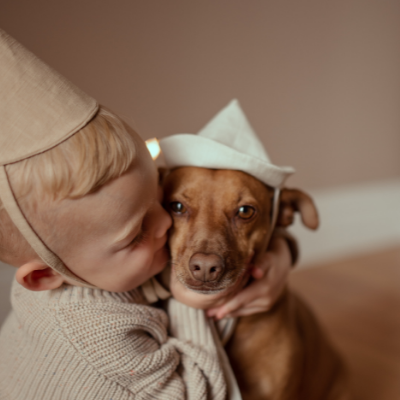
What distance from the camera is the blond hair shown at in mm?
937

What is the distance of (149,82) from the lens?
2.41 meters

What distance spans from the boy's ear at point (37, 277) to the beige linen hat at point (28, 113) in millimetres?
55

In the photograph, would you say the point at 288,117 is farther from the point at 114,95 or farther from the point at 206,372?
the point at 206,372

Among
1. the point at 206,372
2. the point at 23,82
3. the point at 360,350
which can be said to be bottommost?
the point at 360,350

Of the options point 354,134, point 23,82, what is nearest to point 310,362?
point 23,82

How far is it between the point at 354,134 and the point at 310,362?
2.58m

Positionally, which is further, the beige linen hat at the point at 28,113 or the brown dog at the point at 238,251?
the brown dog at the point at 238,251

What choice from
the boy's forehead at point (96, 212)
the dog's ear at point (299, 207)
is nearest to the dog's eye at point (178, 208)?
the boy's forehead at point (96, 212)

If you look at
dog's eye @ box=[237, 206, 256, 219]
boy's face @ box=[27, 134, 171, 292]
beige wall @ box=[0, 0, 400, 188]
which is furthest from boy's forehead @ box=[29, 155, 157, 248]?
beige wall @ box=[0, 0, 400, 188]

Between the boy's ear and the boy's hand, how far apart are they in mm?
550

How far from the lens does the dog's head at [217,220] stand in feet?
4.18

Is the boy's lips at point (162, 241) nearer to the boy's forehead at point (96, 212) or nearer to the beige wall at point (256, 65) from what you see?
the boy's forehead at point (96, 212)

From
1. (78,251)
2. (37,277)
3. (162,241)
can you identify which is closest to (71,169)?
(78,251)

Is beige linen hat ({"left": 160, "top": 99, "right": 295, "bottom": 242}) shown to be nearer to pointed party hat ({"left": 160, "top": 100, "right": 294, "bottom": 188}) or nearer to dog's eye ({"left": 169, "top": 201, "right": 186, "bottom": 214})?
pointed party hat ({"left": 160, "top": 100, "right": 294, "bottom": 188})
